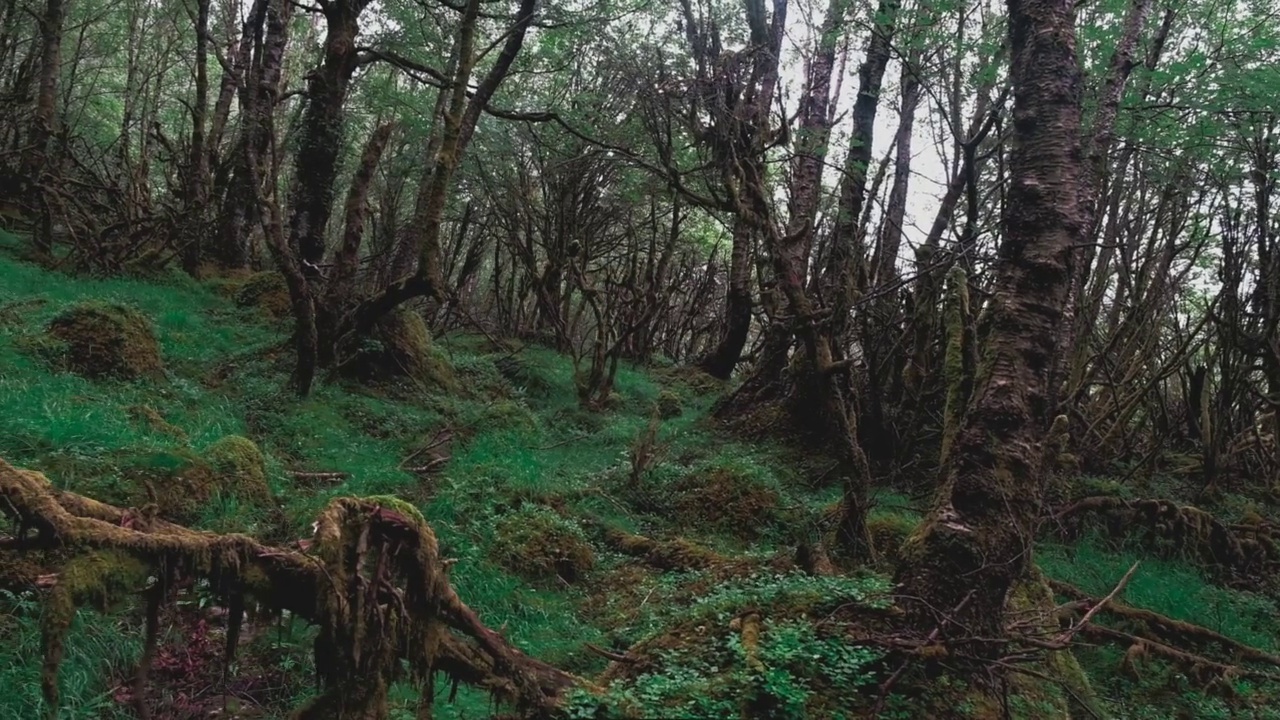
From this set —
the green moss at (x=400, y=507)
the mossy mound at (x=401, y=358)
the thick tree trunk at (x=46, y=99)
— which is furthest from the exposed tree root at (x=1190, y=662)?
the thick tree trunk at (x=46, y=99)

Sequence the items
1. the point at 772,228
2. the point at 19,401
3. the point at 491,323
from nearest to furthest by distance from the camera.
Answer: the point at 19,401 → the point at 772,228 → the point at 491,323

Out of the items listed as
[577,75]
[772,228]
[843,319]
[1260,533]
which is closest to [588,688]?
[772,228]

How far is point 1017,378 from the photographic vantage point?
3055 mm

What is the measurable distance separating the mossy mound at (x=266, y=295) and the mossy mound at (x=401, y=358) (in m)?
2.72

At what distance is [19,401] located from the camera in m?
4.68

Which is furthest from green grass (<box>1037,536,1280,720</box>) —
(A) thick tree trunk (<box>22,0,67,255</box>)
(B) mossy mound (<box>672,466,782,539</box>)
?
(A) thick tree trunk (<box>22,0,67,255</box>)

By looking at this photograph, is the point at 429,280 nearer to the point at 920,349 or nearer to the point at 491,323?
the point at 920,349

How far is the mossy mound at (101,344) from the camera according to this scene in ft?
19.5

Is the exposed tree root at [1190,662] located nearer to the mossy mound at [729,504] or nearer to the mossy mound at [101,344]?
the mossy mound at [729,504]

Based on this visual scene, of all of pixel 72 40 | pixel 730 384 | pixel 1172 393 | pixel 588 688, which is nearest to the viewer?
pixel 588 688

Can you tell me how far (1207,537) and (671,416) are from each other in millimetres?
5850

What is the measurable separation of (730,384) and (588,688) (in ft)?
34.1

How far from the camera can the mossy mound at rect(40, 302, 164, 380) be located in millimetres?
5941

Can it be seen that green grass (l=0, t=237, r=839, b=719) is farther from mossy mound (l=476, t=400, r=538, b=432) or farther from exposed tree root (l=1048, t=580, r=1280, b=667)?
exposed tree root (l=1048, t=580, r=1280, b=667)
